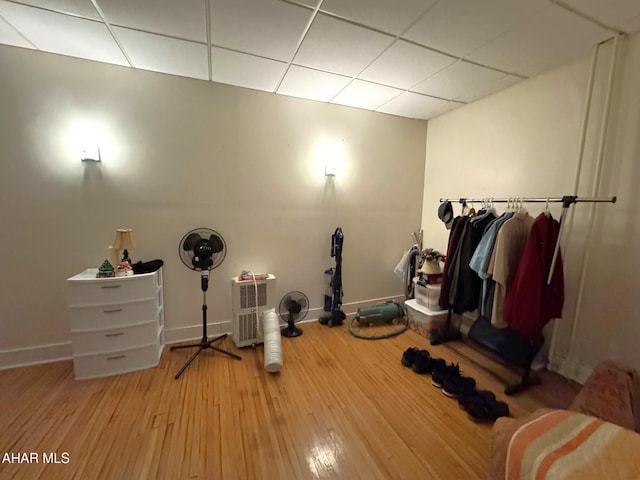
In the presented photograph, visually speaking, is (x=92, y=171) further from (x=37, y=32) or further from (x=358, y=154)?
(x=358, y=154)

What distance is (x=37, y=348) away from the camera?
7.30 ft

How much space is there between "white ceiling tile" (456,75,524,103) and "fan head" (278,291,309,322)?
273 cm

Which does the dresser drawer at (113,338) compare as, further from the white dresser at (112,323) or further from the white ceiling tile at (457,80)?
the white ceiling tile at (457,80)

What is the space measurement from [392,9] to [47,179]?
114 inches

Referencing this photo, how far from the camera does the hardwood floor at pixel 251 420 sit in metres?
1.40

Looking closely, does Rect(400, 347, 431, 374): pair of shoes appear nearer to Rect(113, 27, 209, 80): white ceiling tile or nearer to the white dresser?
the white dresser

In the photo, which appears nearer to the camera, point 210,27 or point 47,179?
point 210,27

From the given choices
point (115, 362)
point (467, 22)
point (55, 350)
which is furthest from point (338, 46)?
point (55, 350)

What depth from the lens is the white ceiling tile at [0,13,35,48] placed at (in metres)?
1.77

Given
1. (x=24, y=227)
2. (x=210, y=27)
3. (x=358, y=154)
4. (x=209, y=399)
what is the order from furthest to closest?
(x=358, y=154) → (x=24, y=227) → (x=209, y=399) → (x=210, y=27)

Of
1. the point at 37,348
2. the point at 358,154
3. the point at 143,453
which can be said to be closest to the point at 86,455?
the point at 143,453

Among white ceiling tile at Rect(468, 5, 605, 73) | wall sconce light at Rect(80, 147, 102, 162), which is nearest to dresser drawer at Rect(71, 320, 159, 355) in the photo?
wall sconce light at Rect(80, 147, 102, 162)

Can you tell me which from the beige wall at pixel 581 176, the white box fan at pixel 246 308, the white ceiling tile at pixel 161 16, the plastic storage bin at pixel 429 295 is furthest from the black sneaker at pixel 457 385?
the white ceiling tile at pixel 161 16

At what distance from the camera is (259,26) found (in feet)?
5.67
